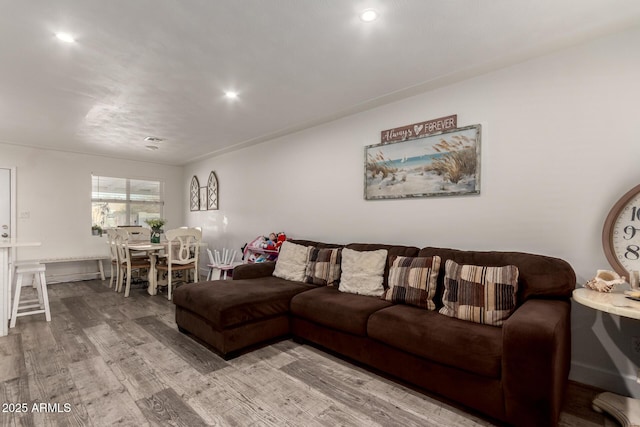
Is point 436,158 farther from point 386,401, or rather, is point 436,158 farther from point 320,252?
point 386,401

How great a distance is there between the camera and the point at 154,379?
7.29 feet

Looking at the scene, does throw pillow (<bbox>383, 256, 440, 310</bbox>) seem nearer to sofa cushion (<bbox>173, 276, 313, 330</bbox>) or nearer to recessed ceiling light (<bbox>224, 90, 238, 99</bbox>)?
sofa cushion (<bbox>173, 276, 313, 330</bbox>)

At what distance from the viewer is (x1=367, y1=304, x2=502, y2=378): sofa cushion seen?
5.72 feet

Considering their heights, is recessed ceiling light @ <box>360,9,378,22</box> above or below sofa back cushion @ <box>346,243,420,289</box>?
above

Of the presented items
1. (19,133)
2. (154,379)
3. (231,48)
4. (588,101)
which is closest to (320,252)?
(154,379)

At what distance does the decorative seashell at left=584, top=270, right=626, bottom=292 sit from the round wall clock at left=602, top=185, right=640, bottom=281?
0.47 ft

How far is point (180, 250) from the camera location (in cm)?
468

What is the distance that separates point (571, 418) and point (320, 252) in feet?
7.37

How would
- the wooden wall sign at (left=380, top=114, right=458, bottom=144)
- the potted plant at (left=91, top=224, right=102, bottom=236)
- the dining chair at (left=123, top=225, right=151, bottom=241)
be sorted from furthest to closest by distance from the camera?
the potted plant at (left=91, top=224, right=102, bottom=236)
the dining chair at (left=123, top=225, right=151, bottom=241)
the wooden wall sign at (left=380, top=114, right=458, bottom=144)

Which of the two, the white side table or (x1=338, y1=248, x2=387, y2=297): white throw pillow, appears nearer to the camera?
the white side table

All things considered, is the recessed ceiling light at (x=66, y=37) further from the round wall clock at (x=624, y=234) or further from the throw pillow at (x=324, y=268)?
the round wall clock at (x=624, y=234)

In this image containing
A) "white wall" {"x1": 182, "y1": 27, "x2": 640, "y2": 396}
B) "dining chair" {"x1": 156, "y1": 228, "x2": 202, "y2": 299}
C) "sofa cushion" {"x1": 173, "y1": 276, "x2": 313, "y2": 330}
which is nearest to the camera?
"white wall" {"x1": 182, "y1": 27, "x2": 640, "y2": 396}

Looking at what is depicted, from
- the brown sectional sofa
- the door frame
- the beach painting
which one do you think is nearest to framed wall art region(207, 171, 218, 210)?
the door frame

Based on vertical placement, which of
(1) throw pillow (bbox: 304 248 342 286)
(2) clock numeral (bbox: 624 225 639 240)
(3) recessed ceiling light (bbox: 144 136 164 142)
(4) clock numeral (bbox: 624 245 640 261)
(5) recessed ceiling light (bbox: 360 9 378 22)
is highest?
(5) recessed ceiling light (bbox: 360 9 378 22)
